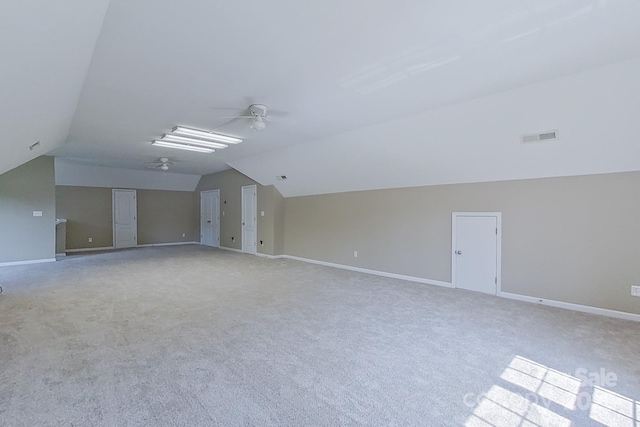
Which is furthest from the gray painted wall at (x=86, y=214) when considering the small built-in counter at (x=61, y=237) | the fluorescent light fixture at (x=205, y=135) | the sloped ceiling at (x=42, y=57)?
the fluorescent light fixture at (x=205, y=135)

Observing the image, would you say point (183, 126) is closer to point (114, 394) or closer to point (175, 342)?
point (175, 342)

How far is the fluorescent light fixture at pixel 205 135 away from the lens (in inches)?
191

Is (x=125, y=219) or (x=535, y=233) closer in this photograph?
(x=535, y=233)

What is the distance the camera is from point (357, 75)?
2.95 metres

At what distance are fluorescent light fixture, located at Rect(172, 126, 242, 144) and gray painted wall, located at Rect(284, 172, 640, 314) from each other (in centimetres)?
280

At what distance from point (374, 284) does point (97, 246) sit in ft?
30.6

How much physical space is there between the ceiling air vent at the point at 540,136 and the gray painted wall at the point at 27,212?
976cm

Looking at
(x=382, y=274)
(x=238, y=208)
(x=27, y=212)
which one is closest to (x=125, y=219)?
(x=27, y=212)

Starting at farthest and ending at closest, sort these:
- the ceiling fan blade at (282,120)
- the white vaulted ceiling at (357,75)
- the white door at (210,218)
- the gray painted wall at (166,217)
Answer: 1. the gray painted wall at (166,217)
2. the white door at (210,218)
3. the ceiling fan blade at (282,120)
4. the white vaulted ceiling at (357,75)

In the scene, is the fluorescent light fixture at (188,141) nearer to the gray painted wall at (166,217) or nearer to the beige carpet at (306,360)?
the beige carpet at (306,360)

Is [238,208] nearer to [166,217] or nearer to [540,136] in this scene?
[166,217]

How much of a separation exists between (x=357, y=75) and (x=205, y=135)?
326cm

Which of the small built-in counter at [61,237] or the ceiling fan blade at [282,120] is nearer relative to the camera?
the ceiling fan blade at [282,120]

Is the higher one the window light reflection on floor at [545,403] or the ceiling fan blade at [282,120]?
the ceiling fan blade at [282,120]
